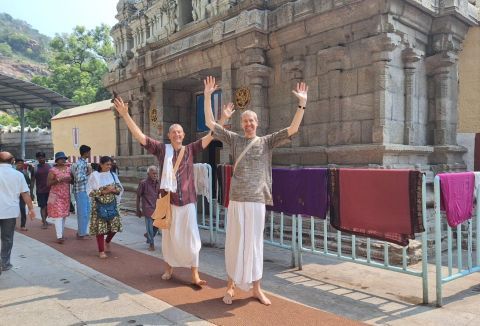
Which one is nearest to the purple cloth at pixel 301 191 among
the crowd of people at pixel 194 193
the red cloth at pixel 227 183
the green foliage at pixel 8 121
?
the red cloth at pixel 227 183

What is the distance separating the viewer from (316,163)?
7.08 m

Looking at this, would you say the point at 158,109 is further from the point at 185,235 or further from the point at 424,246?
the point at 424,246

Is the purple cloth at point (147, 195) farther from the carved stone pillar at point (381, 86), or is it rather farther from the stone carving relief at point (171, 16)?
the stone carving relief at point (171, 16)

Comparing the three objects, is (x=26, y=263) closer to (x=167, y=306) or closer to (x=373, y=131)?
(x=167, y=306)

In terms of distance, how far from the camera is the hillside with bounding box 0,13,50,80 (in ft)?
289

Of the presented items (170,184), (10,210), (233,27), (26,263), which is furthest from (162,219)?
(233,27)

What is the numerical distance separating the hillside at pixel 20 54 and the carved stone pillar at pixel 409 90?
88483mm

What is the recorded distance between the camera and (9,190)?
5109 millimetres

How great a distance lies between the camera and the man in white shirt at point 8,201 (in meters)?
5.05

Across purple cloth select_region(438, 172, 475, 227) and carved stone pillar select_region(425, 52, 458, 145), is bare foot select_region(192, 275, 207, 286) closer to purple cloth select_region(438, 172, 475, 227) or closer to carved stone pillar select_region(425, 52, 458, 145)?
purple cloth select_region(438, 172, 475, 227)

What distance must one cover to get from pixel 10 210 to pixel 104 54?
139ft

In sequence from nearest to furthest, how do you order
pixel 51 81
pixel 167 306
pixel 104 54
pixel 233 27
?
pixel 167 306
pixel 233 27
pixel 51 81
pixel 104 54

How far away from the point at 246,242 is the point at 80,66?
42.9 m

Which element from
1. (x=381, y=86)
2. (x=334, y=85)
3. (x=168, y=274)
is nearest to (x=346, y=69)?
(x=334, y=85)
